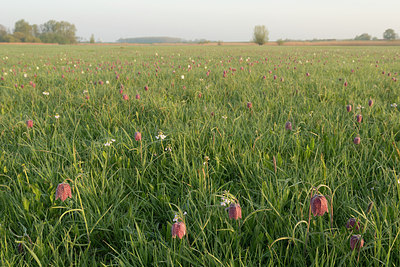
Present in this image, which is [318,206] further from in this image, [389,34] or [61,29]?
[389,34]

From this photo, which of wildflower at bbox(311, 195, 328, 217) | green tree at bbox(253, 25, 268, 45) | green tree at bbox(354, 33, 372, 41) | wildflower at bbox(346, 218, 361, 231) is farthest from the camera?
green tree at bbox(354, 33, 372, 41)

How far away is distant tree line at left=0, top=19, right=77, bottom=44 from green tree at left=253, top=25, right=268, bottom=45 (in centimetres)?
7284

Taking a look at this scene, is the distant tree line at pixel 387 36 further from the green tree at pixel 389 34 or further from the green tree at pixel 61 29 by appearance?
the green tree at pixel 61 29

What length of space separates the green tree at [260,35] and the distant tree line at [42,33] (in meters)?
72.8

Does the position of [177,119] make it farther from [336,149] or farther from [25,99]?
[25,99]

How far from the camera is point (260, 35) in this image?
8569cm

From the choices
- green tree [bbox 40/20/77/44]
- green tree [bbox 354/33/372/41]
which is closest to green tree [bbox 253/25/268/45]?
green tree [bbox 354/33/372/41]

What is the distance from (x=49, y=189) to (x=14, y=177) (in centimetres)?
44

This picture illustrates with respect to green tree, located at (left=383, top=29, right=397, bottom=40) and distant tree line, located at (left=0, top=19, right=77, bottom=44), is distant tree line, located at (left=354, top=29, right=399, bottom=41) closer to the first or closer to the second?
green tree, located at (left=383, top=29, right=397, bottom=40)

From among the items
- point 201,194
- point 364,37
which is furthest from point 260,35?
point 201,194

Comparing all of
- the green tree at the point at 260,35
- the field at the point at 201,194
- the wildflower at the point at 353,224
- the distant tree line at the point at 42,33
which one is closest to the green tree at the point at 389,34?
the green tree at the point at 260,35

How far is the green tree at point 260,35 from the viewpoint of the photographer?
8531 centimetres

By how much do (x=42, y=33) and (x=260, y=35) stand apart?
3756 inches

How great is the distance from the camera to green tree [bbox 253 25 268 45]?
85.3 m
